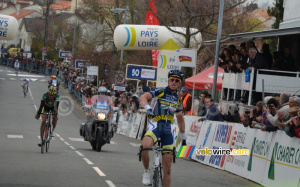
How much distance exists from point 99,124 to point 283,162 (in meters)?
8.80

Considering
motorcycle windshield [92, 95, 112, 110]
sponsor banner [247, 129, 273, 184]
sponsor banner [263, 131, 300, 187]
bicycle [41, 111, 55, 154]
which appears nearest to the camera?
sponsor banner [263, 131, 300, 187]

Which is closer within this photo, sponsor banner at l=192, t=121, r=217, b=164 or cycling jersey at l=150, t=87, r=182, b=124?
cycling jersey at l=150, t=87, r=182, b=124

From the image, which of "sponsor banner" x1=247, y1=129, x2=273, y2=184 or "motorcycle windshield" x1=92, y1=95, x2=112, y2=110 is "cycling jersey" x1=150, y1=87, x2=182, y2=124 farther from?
"motorcycle windshield" x1=92, y1=95, x2=112, y2=110

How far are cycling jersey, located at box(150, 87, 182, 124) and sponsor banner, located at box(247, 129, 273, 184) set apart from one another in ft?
15.9

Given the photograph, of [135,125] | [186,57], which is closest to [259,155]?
[186,57]

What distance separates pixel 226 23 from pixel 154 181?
32642 millimetres

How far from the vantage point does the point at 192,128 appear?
77.9ft

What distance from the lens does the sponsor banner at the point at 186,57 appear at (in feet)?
92.1

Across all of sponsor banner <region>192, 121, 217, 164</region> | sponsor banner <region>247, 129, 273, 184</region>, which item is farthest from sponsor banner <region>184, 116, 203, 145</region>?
sponsor banner <region>247, 129, 273, 184</region>

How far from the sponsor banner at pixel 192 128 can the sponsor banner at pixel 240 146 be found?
3.78m

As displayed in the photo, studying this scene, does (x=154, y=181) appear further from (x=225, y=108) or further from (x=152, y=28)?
(x=152, y=28)

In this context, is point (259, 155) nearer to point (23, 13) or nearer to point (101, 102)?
point (101, 102)

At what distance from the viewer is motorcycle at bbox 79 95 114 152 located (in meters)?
22.4

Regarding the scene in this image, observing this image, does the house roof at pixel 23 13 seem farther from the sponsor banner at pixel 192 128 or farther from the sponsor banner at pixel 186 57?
the sponsor banner at pixel 192 128
